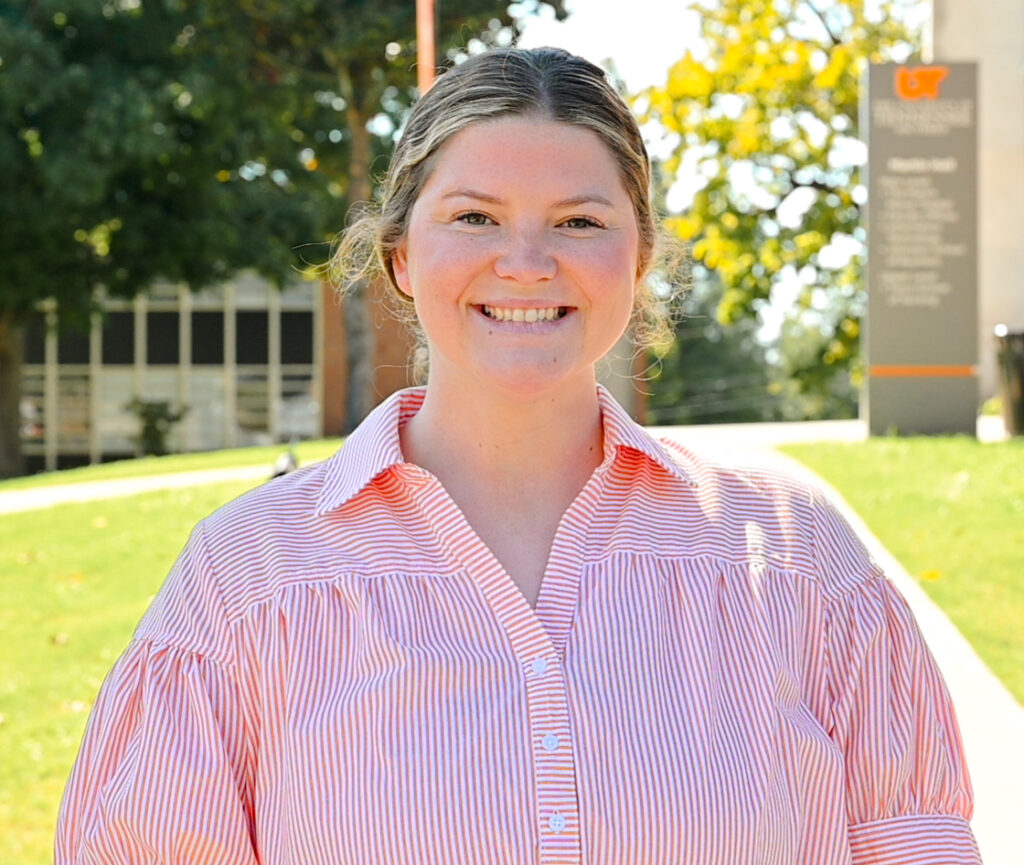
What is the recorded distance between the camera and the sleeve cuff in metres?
1.94

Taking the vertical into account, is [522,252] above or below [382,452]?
above

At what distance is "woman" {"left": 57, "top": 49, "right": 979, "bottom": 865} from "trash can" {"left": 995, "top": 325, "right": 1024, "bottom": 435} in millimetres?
13284

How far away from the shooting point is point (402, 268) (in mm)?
2281

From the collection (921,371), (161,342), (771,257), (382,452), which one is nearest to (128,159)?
(771,257)

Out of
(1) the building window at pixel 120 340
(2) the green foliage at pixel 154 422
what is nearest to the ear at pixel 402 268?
(2) the green foliage at pixel 154 422

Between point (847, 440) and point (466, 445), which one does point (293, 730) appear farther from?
point (847, 440)

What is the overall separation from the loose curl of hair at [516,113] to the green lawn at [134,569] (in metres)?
3.55

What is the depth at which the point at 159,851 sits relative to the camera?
6.13 ft

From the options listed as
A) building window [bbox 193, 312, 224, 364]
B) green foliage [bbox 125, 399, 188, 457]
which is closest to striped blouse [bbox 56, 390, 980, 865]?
green foliage [bbox 125, 399, 188, 457]

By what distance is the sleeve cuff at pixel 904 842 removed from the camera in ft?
6.38

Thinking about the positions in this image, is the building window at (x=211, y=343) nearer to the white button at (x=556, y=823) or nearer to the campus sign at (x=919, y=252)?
the campus sign at (x=919, y=252)

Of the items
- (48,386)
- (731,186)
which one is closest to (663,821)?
(731,186)

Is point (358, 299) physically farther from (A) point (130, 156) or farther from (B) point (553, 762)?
(B) point (553, 762)

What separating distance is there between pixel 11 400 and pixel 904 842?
27.7 m
